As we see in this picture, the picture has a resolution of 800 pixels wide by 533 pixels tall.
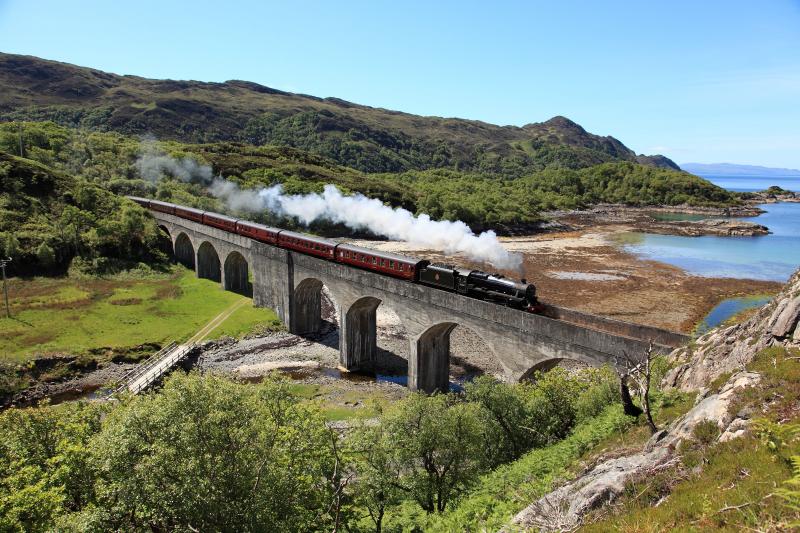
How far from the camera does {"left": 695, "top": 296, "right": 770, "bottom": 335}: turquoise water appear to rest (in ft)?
144

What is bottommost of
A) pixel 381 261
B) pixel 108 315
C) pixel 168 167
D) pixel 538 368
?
pixel 108 315

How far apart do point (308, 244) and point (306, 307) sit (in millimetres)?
6802

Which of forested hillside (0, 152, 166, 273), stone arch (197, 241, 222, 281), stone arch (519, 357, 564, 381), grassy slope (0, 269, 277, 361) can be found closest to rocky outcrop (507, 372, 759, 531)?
stone arch (519, 357, 564, 381)

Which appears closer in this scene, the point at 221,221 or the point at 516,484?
the point at 516,484

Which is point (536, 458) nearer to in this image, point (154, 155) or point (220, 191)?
point (220, 191)

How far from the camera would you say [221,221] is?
5359 centimetres

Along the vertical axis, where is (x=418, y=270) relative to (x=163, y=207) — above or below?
below

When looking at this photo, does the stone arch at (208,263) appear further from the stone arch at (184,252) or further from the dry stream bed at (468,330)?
the dry stream bed at (468,330)

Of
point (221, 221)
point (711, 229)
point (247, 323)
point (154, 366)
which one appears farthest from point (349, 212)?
point (711, 229)

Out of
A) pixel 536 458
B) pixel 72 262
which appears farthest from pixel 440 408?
pixel 72 262

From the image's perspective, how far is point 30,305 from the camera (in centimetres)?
4381

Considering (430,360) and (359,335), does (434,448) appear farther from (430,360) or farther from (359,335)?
(359,335)

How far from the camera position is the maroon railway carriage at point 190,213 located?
57.7 metres

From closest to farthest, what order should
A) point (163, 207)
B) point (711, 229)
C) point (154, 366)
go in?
1. point (154, 366)
2. point (163, 207)
3. point (711, 229)
